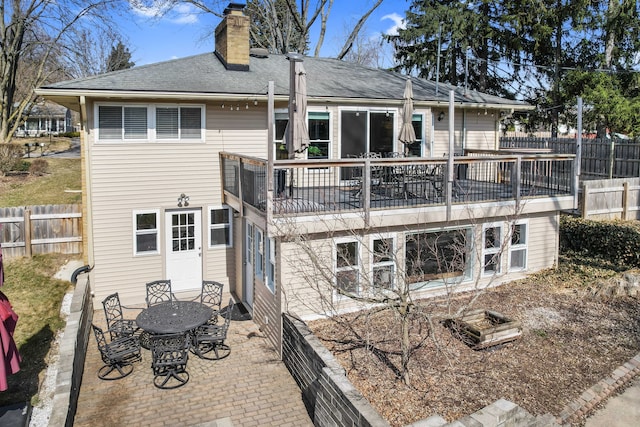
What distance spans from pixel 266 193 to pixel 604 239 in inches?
400

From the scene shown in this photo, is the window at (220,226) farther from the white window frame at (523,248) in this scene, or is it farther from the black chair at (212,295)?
the white window frame at (523,248)

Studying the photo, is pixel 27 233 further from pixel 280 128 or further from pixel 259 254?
pixel 280 128

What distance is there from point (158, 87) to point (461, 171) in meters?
9.06

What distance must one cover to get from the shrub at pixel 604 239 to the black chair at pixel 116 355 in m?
12.3

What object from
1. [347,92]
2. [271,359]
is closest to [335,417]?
[271,359]

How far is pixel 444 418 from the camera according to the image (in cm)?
696

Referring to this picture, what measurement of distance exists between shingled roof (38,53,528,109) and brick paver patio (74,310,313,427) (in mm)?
6204

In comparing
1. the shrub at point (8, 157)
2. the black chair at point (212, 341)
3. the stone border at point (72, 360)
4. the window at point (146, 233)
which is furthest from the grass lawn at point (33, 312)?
the shrub at point (8, 157)

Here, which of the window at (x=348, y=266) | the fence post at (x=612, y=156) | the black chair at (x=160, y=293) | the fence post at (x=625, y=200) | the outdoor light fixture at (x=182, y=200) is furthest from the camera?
the fence post at (x=612, y=156)

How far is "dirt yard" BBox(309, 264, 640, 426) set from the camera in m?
7.47

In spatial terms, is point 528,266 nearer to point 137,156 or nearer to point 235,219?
point 235,219

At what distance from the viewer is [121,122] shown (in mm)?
12539

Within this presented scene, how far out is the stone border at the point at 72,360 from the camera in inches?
284

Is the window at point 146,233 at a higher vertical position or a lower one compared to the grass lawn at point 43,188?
lower
